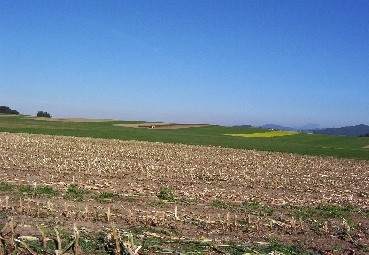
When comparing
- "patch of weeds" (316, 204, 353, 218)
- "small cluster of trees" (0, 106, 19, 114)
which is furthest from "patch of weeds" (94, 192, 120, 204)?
"small cluster of trees" (0, 106, 19, 114)

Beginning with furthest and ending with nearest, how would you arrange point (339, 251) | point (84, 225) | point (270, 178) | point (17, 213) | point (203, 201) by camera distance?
point (270, 178)
point (203, 201)
point (17, 213)
point (84, 225)
point (339, 251)

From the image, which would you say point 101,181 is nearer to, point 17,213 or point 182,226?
point 17,213

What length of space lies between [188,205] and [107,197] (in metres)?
3.28

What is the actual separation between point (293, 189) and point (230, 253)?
1242 cm

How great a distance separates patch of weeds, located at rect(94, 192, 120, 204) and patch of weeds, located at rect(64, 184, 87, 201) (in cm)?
68

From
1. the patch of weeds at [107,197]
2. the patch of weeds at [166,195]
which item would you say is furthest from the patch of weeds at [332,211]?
the patch of weeds at [107,197]

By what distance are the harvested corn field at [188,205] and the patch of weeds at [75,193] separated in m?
0.04

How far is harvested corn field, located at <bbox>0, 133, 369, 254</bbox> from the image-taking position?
9.52 metres

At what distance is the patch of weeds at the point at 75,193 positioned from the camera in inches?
590

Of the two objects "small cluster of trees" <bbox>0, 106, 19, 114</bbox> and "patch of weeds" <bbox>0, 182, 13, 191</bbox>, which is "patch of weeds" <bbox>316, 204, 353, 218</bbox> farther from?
"small cluster of trees" <bbox>0, 106, 19, 114</bbox>

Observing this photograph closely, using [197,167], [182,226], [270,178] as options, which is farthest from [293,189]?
[182,226]

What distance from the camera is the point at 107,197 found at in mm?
15406

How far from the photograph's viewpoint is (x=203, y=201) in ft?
50.9

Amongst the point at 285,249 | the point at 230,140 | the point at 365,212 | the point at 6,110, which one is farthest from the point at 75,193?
the point at 6,110
